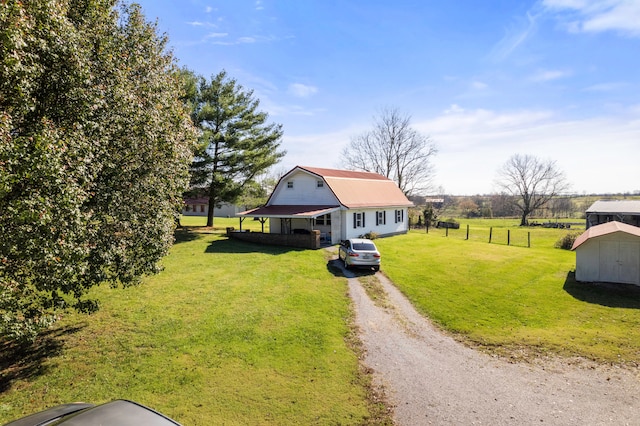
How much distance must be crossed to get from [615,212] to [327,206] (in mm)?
28097

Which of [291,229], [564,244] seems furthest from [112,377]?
[564,244]

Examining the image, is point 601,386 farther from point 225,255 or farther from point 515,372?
point 225,255

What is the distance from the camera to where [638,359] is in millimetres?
10789

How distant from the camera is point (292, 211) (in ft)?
94.3

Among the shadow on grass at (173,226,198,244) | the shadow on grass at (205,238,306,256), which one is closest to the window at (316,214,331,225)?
the shadow on grass at (205,238,306,256)

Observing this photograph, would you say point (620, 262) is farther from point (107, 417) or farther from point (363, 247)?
point (107, 417)

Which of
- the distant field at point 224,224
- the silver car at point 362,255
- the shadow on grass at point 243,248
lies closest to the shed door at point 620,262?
the silver car at point 362,255

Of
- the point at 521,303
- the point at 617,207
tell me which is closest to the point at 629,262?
the point at 521,303

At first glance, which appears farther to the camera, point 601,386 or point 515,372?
point 515,372

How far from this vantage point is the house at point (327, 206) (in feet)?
94.4

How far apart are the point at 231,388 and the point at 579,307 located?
15.4 meters

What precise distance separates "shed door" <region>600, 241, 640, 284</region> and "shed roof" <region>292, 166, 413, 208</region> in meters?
16.6

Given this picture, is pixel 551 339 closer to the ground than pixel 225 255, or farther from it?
closer to the ground

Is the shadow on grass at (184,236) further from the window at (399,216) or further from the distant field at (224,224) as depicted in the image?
the window at (399,216)
